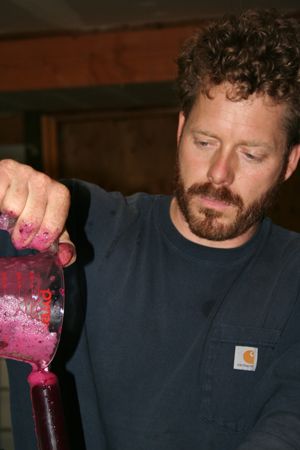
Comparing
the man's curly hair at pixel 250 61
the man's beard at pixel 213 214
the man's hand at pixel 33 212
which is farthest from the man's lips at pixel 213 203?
the man's hand at pixel 33 212

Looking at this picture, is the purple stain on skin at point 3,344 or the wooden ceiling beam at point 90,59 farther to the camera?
the wooden ceiling beam at point 90,59

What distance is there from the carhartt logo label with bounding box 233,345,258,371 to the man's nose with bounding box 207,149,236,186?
386 mm

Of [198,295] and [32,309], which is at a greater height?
[32,309]

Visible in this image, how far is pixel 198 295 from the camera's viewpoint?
131 centimetres

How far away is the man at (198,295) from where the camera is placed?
49.3 inches

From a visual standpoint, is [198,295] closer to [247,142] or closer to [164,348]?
[164,348]

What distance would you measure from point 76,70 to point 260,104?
9.23 feet

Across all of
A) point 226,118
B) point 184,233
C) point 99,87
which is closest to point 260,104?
point 226,118

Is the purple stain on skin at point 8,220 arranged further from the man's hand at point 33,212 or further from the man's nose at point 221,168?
the man's nose at point 221,168

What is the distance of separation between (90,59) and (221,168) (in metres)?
2.80

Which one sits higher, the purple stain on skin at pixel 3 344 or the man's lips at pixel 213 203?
the man's lips at pixel 213 203

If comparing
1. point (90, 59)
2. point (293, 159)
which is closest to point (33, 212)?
point (293, 159)

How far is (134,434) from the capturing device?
4.10ft

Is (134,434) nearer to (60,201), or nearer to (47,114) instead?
(60,201)
